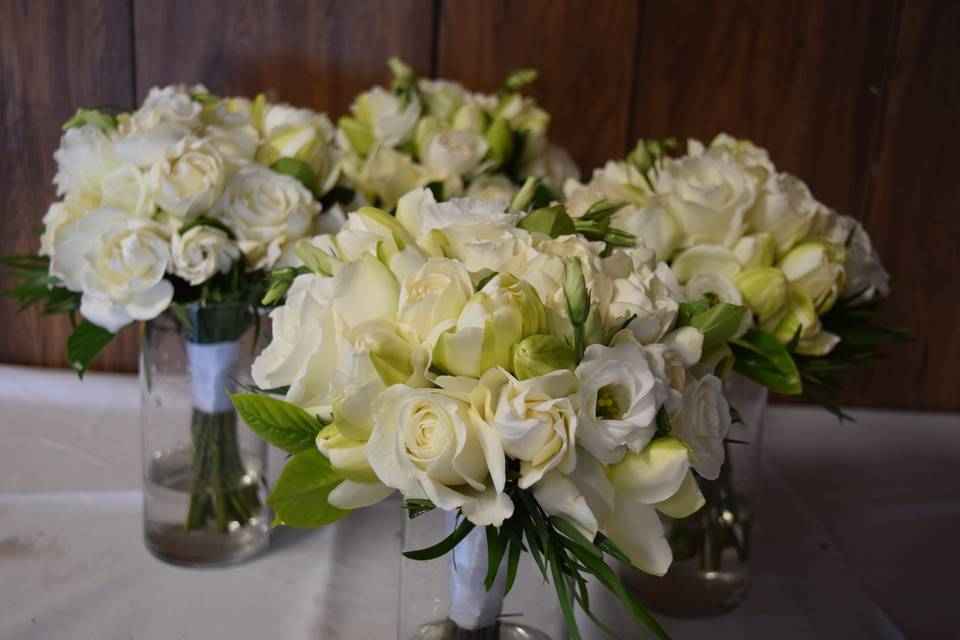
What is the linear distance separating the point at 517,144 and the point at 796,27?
455 mm

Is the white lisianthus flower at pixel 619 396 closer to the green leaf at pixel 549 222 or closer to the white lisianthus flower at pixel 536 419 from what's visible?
the white lisianthus flower at pixel 536 419

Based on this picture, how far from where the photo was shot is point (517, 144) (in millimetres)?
1131

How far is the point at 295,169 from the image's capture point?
0.86 m

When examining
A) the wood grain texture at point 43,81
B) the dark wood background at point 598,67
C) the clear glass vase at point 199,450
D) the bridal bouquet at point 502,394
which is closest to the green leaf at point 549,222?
the bridal bouquet at point 502,394

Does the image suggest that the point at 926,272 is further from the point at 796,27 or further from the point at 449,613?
the point at 449,613

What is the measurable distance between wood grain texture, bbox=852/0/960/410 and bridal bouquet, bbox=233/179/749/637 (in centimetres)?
88

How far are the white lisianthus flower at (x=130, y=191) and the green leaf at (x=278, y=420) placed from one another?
29 centimetres

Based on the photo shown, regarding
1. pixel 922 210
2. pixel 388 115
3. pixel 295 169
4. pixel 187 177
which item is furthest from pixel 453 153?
pixel 922 210

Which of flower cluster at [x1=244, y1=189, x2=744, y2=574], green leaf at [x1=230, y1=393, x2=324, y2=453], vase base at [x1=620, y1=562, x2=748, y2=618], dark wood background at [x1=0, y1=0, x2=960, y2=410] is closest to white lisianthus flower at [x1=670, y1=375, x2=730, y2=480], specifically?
flower cluster at [x1=244, y1=189, x2=744, y2=574]

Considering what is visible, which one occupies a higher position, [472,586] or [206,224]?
[206,224]

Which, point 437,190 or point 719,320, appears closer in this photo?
point 719,320

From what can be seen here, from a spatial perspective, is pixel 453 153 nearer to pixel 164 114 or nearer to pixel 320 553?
pixel 164 114

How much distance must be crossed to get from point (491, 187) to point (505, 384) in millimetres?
582

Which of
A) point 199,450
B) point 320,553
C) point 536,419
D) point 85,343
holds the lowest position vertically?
point 320,553
